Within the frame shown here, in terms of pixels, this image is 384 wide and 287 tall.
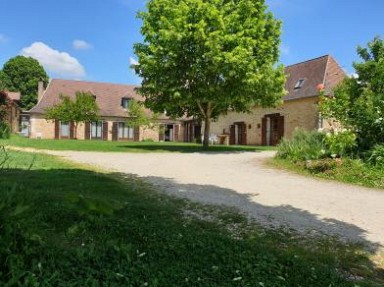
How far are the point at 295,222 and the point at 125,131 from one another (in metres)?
39.0

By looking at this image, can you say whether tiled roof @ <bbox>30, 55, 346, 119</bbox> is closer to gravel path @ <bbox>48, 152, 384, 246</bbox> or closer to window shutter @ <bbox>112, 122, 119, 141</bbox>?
window shutter @ <bbox>112, 122, 119, 141</bbox>

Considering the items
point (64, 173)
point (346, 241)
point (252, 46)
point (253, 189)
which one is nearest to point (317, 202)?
point (253, 189)

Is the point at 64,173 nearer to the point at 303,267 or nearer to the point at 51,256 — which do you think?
the point at 51,256

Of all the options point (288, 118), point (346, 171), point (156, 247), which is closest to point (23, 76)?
point (288, 118)

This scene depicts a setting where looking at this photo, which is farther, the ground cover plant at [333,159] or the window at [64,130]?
the window at [64,130]

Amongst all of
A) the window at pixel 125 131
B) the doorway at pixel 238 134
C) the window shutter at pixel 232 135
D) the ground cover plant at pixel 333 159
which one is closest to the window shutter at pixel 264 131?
the doorway at pixel 238 134

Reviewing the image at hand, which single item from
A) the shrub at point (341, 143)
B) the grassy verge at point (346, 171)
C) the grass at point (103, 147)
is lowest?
the grassy verge at point (346, 171)

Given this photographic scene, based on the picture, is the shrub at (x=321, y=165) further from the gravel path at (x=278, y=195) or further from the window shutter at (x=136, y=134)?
the window shutter at (x=136, y=134)

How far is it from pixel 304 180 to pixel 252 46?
9.81 metres

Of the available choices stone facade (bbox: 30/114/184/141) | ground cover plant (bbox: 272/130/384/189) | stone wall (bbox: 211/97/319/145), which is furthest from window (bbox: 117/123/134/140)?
ground cover plant (bbox: 272/130/384/189)

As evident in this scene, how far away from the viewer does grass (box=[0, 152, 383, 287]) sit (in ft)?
11.4

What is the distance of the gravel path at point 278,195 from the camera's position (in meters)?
5.93

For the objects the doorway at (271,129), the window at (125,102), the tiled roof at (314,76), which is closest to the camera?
the tiled roof at (314,76)

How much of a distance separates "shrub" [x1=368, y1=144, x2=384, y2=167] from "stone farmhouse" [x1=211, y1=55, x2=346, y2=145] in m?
15.6
